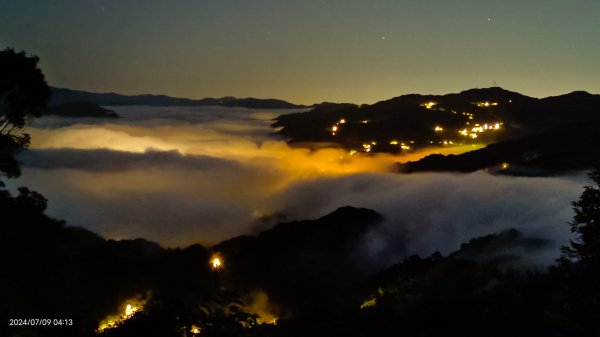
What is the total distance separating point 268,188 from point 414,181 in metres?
72.7

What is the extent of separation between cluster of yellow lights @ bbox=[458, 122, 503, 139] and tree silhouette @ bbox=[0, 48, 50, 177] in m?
157

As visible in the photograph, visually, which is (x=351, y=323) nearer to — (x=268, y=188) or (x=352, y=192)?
(x=352, y=192)

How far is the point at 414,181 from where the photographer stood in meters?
140

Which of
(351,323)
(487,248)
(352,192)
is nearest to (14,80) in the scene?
(351,323)

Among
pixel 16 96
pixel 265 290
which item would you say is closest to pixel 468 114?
pixel 265 290

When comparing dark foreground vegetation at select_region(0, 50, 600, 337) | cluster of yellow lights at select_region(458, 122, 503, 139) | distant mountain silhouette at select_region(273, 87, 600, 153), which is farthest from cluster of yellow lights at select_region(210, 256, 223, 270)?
cluster of yellow lights at select_region(458, 122, 503, 139)

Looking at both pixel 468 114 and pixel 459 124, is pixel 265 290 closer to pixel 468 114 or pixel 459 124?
pixel 459 124

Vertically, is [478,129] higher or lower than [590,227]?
higher

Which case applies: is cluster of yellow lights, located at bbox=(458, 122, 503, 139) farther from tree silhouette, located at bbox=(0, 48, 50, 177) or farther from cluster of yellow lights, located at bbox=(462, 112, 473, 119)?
tree silhouette, located at bbox=(0, 48, 50, 177)

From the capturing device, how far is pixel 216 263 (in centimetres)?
9756

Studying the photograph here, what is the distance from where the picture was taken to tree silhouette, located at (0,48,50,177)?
1086 inches

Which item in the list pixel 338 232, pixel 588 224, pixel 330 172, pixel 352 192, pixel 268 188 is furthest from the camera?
pixel 268 188

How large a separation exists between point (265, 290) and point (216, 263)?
17.9 m

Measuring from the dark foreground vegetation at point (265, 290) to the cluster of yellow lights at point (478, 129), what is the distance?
316 feet
